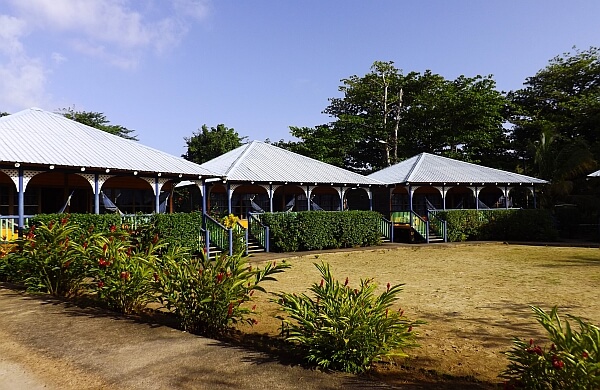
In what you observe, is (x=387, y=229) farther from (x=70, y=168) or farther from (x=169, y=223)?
(x=70, y=168)

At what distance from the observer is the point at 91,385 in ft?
11.8

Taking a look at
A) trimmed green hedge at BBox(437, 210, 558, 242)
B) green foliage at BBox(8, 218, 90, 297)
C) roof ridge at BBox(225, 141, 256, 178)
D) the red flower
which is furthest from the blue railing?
the red flower

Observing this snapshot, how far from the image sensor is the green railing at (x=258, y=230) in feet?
57.7

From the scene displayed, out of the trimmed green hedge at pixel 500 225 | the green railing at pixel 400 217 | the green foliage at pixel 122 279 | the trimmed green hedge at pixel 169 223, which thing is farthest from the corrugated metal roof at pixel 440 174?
the green foliage at pixel 122 279

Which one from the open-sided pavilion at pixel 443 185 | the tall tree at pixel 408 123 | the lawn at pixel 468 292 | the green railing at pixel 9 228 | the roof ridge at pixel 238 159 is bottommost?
the lawn at pixel 468 292

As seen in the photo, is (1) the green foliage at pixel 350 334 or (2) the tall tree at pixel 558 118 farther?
(2) the tall tree at pixel 558 118

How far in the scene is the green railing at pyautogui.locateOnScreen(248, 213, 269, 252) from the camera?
57.7 ft

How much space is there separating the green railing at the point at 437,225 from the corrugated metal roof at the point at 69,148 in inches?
504

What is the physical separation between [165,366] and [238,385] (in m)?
0.86

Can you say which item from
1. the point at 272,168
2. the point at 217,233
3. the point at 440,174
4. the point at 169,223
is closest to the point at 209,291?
the point at 169,223

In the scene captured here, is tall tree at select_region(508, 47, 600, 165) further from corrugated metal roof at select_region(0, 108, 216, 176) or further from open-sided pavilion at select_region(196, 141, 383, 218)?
corrugated metal roof at select_region(0, 108, 216, 176)

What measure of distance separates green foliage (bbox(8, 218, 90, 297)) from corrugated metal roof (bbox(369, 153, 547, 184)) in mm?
18197

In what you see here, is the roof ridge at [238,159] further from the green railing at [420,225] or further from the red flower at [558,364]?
the red flower at [558,364]

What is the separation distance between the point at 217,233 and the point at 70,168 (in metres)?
5.61
